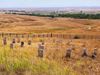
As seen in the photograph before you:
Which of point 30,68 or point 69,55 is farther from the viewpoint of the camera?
point 69,55

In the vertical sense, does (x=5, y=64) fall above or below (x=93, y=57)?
above

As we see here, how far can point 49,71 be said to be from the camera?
848 cm

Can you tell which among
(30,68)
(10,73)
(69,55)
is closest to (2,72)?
(10,73)

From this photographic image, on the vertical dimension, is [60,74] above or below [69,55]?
above

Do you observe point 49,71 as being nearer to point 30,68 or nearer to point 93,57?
point 30,68

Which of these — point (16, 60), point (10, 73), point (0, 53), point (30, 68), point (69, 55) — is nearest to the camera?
point (10, 73)

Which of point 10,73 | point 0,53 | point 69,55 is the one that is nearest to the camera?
point 10,73

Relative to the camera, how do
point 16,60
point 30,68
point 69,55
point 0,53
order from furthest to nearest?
point 69,55 < point 0,53 < point 16,60 < point 30,68

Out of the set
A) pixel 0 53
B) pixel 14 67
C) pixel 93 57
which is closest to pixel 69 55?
pixel 93 57

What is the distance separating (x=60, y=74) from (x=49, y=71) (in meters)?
0.31

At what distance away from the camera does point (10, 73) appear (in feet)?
26.5

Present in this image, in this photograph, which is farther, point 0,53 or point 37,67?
point 0,53

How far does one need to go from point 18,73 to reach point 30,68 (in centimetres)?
48

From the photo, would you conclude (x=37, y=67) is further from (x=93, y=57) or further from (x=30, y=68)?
(x=93, y=57)
